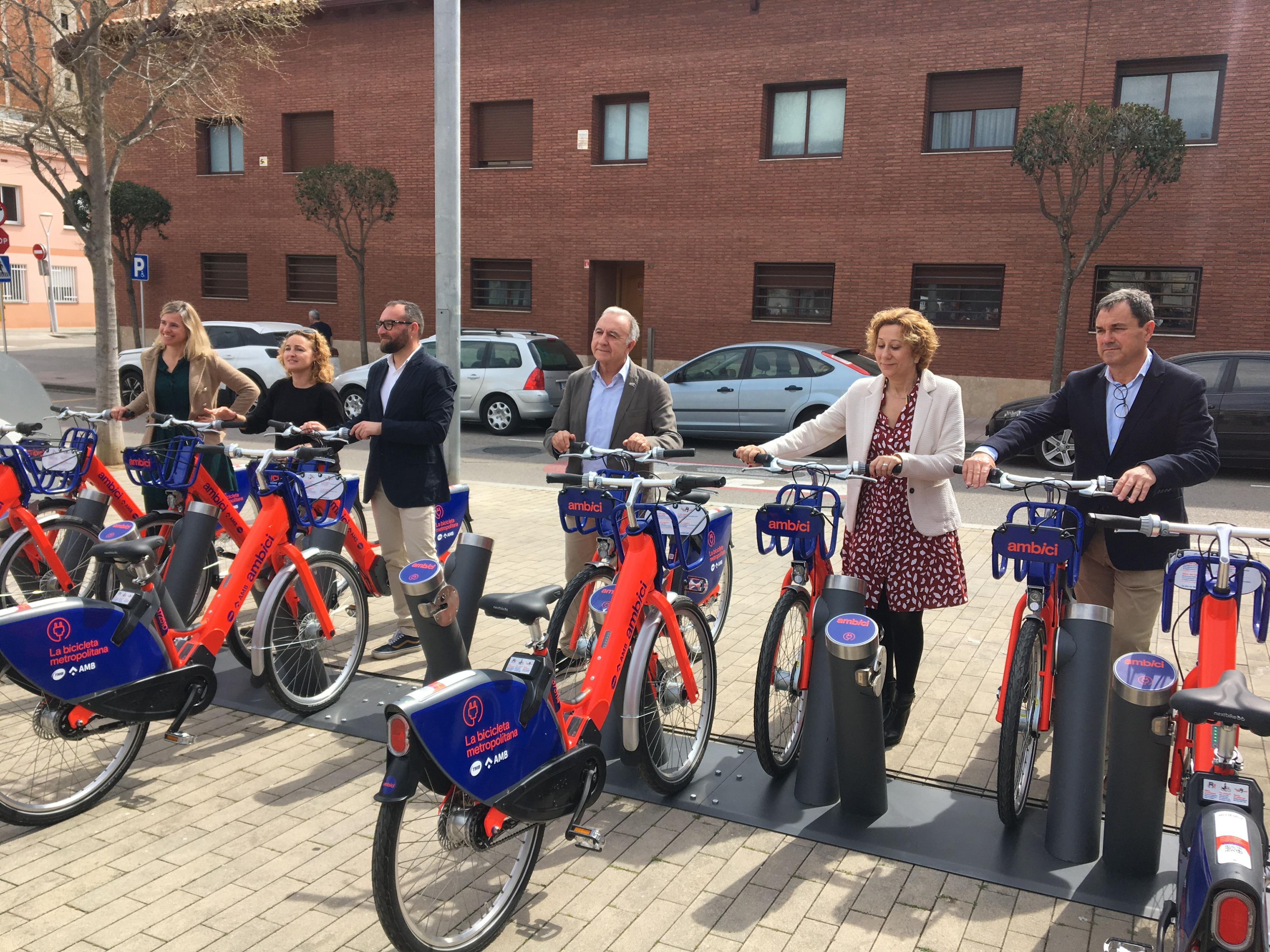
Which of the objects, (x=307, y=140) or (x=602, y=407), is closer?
(x=602, y=407)

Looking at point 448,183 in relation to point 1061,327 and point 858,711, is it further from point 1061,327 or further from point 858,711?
point 1061,327

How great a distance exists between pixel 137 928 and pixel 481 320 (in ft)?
70.8

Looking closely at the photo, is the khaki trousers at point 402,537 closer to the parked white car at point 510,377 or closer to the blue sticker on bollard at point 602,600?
the blue sticker on bollard at point 602,600

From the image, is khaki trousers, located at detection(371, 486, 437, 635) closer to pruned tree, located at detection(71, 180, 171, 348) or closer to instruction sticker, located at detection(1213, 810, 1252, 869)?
instruction sticker, located at detection(1213, 810, 1252, 869)

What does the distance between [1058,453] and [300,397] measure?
34.2 ft

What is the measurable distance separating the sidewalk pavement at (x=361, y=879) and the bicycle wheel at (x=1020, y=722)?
385 mm

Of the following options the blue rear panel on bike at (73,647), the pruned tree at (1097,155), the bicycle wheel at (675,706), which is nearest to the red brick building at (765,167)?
the pruned tree at (1097,155)

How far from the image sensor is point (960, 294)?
64.9ft

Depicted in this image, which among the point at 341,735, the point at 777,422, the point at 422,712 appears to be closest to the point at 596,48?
the point at 777,422

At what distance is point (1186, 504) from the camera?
1148 cm

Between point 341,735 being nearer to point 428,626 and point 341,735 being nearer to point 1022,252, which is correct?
point 428,626

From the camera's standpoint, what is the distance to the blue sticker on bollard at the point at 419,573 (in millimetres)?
3895

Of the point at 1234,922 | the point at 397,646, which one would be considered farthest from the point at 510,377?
the point at 1234,922

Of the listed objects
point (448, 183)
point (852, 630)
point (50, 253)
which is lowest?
point (852, 630)
